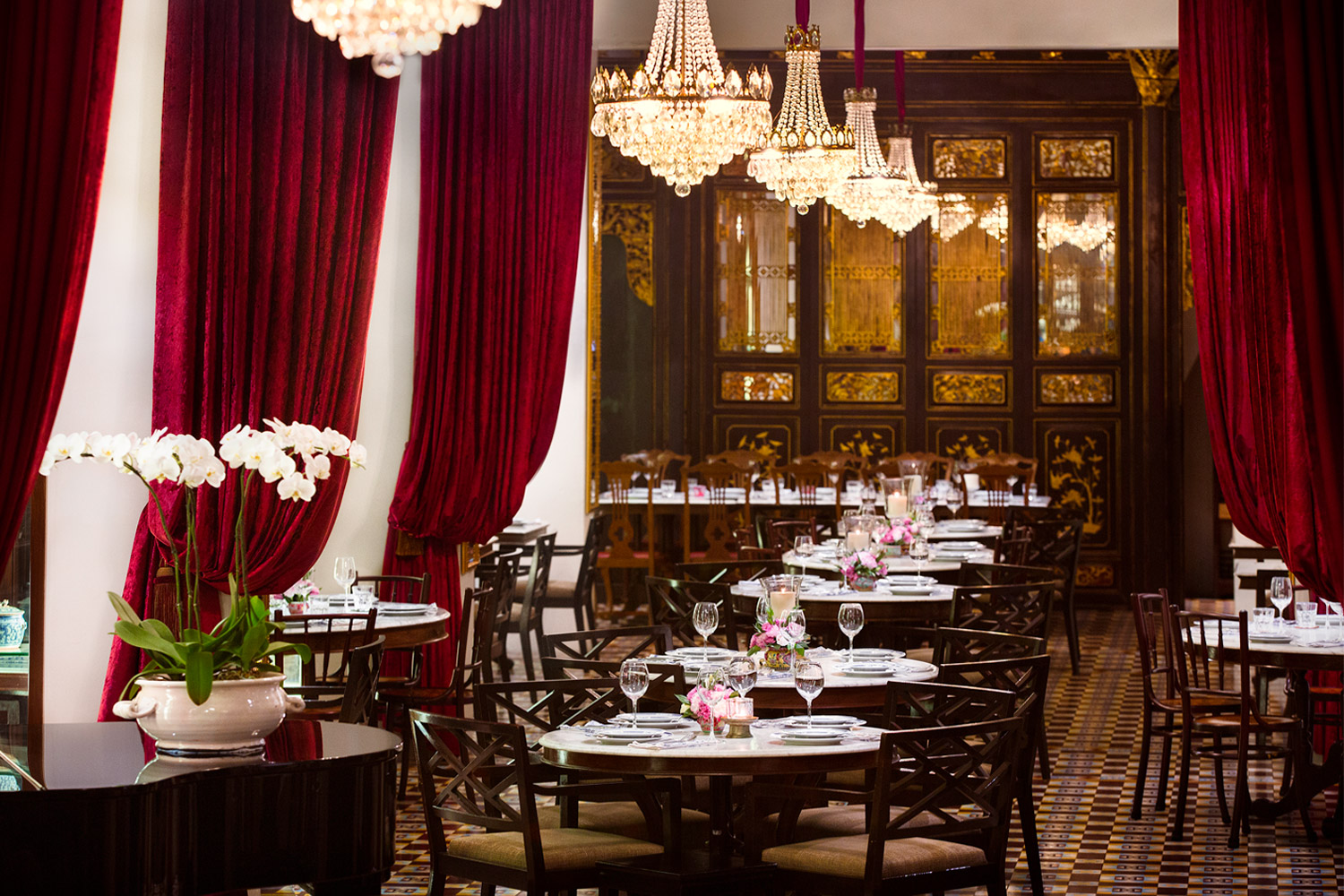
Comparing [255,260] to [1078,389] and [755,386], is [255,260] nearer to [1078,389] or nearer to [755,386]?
[755,386]

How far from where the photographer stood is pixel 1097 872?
553 cm

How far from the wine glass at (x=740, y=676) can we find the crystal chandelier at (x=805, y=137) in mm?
3964

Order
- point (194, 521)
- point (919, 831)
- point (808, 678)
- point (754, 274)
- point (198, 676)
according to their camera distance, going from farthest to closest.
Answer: point (754, 274)
point (808, 678)
point (919, 831)
point (194, 521)
point (198, 676)

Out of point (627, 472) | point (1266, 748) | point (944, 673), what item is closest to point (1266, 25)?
point (944, 673)

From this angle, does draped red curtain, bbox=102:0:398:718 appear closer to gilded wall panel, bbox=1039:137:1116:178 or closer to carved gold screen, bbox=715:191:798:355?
carved gold screen, bbox=715:191:798:355

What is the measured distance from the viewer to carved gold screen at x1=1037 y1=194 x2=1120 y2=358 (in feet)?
45.6

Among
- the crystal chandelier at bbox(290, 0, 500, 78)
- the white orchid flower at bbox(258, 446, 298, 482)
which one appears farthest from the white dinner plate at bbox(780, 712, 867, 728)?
the crystal chandelier at bbox(290, 0, 500, 78)

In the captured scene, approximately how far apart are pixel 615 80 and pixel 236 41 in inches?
59.1

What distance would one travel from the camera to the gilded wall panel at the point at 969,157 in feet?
45.8

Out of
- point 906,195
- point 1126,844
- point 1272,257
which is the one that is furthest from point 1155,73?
point 1272,257

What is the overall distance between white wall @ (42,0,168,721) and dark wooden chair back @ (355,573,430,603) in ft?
5.63

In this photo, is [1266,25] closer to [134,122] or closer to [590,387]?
[134,122]

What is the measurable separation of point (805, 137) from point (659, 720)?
161 inches

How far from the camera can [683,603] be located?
22.2 ft
